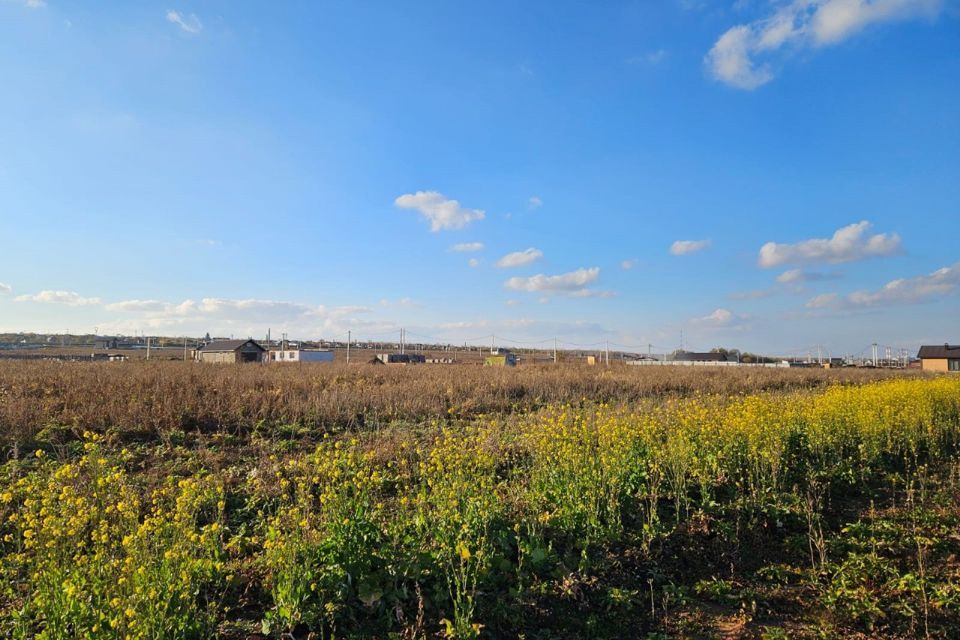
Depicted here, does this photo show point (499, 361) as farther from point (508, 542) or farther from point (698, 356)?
point (698, 356)

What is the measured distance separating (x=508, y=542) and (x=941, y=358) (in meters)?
72.9

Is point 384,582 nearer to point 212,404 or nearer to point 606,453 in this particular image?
point 606,453

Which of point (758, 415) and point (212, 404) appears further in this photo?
point (212, 404)

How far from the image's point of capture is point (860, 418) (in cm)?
Answer: 826

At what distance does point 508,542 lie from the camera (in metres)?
4.03

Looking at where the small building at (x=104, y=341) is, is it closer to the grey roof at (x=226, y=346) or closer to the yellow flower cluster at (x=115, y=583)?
the grey roof at (x=226, y=346)

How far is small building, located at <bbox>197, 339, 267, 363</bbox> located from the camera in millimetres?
44597

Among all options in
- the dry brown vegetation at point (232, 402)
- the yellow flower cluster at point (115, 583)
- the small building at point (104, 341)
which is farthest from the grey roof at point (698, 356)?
the small building at point (104, 341)

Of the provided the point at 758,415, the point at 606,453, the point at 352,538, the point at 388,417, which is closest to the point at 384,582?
the point at 352,538

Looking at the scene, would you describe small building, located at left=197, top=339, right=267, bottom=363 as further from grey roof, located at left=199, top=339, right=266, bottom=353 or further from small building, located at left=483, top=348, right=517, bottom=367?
small building, located at left=483, top=348, right=517, bottom=367

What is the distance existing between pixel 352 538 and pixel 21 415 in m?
8.01

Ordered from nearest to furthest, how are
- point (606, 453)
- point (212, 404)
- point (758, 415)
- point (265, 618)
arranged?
point (265, 618) → point (606, 453) → point (758, 415) → point (212, 404)

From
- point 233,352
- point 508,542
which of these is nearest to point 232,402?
point 508,542

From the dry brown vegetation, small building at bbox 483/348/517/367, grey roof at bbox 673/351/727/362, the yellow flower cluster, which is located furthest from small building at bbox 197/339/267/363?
grey roof at bbox 673/351/727/362
